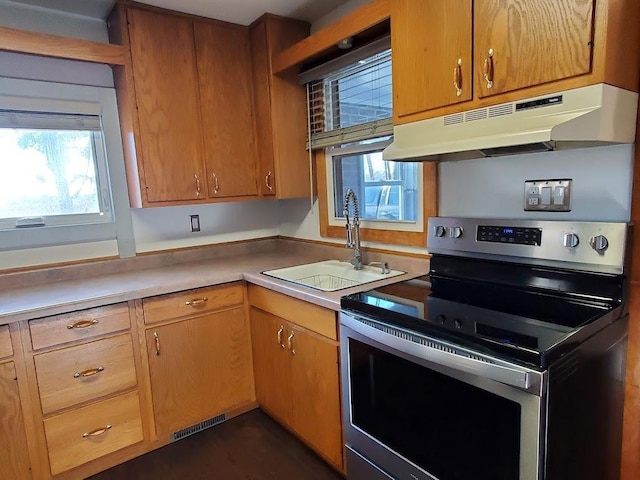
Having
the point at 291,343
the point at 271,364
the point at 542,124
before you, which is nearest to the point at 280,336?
the point at 291,343

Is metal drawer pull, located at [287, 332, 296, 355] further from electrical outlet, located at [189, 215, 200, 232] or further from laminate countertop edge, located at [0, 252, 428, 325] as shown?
electrical outlet, located at [189, 215, 200, 232]

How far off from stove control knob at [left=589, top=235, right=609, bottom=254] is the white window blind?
39.4 inches

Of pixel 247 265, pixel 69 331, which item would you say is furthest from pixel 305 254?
pixel 69 331

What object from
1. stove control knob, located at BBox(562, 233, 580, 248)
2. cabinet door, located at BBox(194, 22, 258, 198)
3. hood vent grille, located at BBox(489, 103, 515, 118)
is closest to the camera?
hood vent grille, located at BBox(489, 103, 515, 118)

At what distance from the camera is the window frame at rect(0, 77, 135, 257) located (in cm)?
206

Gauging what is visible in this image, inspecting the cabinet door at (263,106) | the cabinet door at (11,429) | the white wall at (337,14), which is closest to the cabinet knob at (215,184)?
the cabinet door at (263,106)

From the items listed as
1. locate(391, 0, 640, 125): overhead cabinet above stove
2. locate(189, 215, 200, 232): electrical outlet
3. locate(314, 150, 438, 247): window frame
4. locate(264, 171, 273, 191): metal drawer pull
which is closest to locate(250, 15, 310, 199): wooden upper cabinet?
locate(264, 171, 273, 191): metal drawer pull

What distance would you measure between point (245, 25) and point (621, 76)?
6.57 feet

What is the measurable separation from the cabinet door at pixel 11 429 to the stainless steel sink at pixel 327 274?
117cm

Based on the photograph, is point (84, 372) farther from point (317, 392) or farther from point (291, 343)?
point (317, 392)

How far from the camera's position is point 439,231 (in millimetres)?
1736

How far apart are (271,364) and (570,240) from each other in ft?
4.91

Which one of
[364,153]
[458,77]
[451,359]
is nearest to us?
[451,359]

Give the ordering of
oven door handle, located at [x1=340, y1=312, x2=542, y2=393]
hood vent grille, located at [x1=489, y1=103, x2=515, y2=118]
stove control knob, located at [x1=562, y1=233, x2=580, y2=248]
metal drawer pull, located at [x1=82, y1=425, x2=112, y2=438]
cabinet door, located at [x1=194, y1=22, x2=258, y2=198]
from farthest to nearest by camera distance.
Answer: cabinet door, located at [x1=194, y1=22, x2=258, y2=198]
metal drawer pull, located at [x1=82, y1=425, x2=112, y2=438]
stove control knob, located at [x1=562, y1=233, x2=580, y2=248]
hood vent grille, located at [x1=489, y1=103, x2=515, y2=118]
oven door handle, located at [x1=340, y1=312, x2=542, y2=393]
